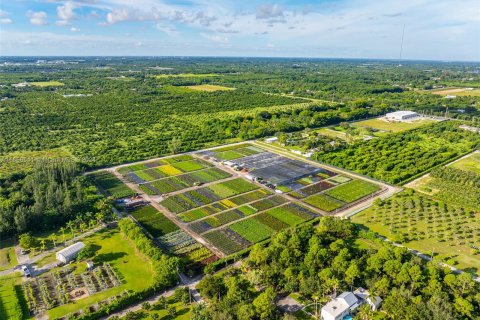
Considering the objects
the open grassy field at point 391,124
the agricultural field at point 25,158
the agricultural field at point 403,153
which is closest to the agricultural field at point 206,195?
the agricultural field at point 403,153

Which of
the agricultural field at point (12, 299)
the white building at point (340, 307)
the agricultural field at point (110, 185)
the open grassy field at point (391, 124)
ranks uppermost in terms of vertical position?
the open grassy field at point (391, 124)

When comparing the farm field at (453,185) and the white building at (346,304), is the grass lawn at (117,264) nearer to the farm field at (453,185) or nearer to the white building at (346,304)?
the white building at (346,304)

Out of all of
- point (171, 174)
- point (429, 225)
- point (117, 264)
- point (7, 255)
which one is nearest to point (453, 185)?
point (429, 225)

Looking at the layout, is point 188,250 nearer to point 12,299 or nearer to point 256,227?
point 256,227

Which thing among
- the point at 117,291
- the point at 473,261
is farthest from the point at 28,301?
the point at 473,261

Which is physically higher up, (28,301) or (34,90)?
(34,90)

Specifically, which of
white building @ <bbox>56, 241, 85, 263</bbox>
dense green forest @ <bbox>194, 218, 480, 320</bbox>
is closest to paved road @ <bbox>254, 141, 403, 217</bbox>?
dense green forest @ <bbox>194, 218, 480, 320</bbox>

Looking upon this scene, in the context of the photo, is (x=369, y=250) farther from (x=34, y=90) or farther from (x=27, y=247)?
(x=34, y=90)
